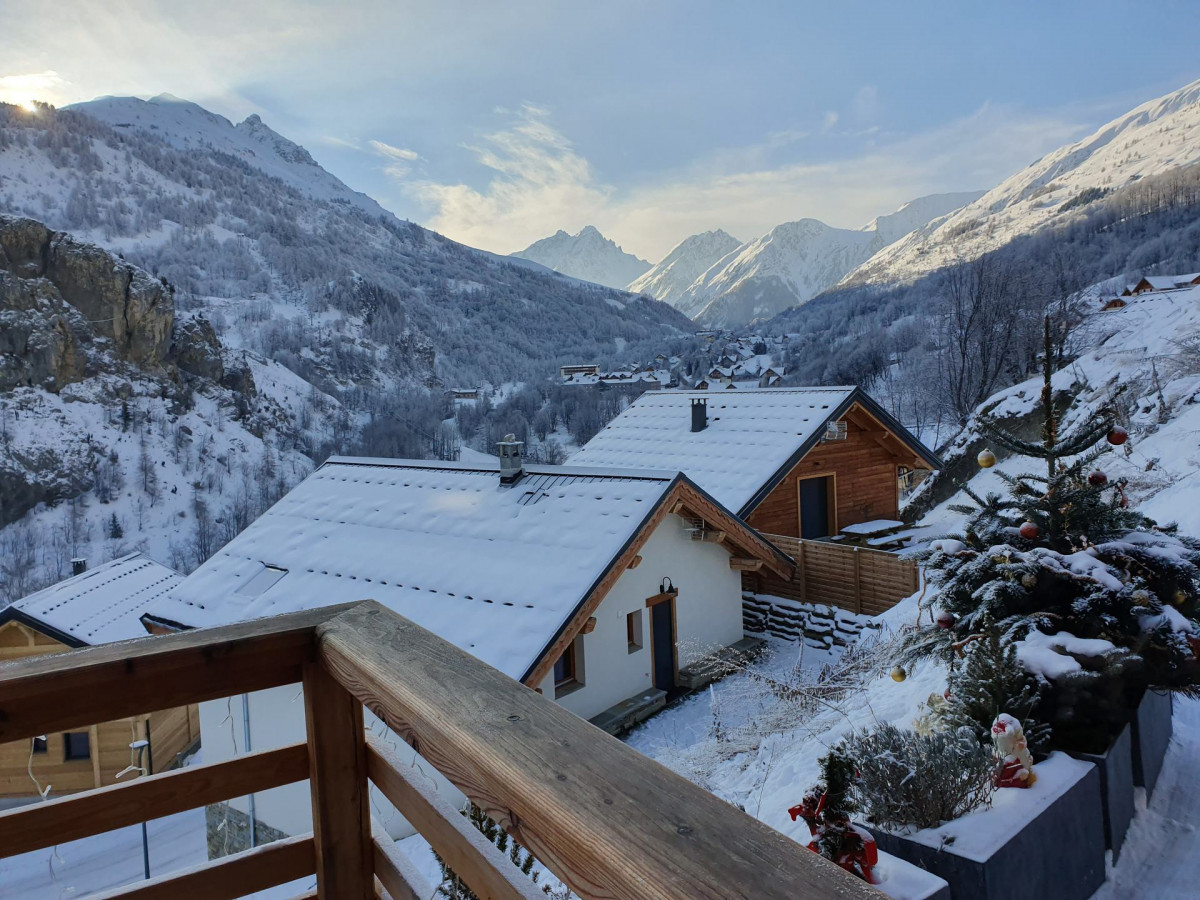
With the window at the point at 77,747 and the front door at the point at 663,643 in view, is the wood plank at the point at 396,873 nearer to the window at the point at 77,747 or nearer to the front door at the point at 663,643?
the front door at the point at 663,643

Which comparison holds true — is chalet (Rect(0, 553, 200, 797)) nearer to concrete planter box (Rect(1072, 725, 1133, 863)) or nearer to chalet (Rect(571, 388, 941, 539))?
chalet (Rect(571, 388, 941, 539))

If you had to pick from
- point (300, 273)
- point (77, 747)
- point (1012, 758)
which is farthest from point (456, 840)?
point (300, 273)

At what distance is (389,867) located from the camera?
1472 mm

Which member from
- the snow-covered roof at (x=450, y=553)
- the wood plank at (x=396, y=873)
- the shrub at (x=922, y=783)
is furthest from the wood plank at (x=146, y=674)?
the snow-covered roof at (x=450, y=553)

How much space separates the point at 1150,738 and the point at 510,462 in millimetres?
9162

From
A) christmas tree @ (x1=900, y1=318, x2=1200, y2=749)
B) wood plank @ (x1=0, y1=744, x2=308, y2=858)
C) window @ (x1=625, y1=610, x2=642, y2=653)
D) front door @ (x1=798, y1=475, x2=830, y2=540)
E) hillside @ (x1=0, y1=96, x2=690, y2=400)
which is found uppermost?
hillside @ (x1=0, y1=96, x2=690, y2=400)

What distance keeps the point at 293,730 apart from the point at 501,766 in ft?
29.7

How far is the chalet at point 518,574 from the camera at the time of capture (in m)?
9.21

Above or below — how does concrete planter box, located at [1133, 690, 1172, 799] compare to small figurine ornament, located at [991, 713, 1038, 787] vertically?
below

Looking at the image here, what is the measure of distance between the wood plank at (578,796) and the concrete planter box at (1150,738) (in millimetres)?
4585

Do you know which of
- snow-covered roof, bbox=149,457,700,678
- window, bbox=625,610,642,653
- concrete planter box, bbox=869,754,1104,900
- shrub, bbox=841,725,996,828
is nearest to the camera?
concrete planter box, bbox=869,754,1104,900

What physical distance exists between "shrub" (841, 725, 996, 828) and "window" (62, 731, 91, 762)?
1676 cm

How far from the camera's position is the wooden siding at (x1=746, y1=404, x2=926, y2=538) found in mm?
15570

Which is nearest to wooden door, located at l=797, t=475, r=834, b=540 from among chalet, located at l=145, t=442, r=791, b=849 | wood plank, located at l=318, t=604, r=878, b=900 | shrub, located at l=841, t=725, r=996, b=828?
chalet, located at l=145, t=442, r=791, b=849
